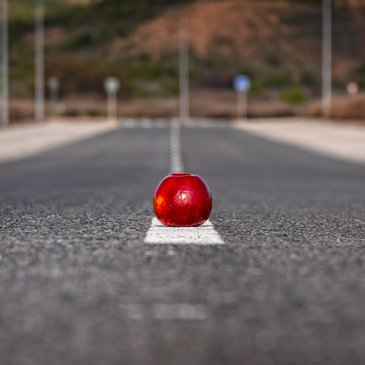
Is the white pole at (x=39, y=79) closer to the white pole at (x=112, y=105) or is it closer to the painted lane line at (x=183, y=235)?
the white pole at (x=112, y=105)

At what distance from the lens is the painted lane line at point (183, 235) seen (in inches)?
318

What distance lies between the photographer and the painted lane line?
808 centimetres

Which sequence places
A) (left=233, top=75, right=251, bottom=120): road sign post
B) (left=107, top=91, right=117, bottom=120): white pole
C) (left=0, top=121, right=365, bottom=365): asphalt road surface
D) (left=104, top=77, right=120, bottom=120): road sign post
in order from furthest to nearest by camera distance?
(left=107, top=91, right=117, bottom=120): white pole, (left=233, top=75, right=251, bottom=120): road sign post, (left=104, top=77, right=120, bottom=120): road sign post, (left=0, top=121, right=365, bottom=365): asphalt road surface

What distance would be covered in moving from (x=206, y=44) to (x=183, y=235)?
128147 millimetres

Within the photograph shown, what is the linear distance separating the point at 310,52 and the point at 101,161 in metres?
110

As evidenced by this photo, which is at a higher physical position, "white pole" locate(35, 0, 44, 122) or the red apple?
"white pole" locate(35, 0, 44, 122)

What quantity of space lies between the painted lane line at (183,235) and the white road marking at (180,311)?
2506mm

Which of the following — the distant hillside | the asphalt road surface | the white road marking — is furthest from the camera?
the distant hillside

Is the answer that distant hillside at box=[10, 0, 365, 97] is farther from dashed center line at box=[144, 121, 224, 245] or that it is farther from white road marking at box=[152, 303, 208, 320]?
white road marking at box=[152, 303, 208, 320]

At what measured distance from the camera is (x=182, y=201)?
29.3 ft

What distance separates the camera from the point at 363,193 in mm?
14414

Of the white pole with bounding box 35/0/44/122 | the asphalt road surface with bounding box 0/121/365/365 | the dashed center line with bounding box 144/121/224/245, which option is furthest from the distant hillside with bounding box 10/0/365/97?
the dashed center line with bounding box 144/121/224/245

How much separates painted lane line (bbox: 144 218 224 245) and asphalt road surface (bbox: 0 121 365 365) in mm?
129

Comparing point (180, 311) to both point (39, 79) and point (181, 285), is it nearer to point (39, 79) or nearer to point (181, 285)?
point (181, 285)
